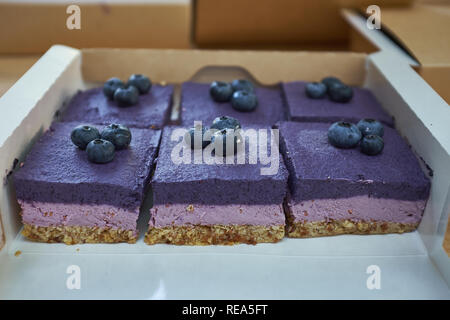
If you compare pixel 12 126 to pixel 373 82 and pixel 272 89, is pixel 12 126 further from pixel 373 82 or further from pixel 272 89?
pixel 373 82

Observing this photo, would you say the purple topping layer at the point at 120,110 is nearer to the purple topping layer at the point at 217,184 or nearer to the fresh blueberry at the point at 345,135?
the purple topping layer at the point at 217,184

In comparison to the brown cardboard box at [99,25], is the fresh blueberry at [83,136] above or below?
below

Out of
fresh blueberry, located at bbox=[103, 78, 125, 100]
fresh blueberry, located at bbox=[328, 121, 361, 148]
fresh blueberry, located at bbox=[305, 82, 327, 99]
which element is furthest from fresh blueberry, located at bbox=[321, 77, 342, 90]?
fresh blueberry, located at bbox=[103, 78, 125, 100]

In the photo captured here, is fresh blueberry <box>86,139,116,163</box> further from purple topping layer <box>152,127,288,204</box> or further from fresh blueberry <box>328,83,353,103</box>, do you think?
fresh blueberry <box>328,83,353,103</box>

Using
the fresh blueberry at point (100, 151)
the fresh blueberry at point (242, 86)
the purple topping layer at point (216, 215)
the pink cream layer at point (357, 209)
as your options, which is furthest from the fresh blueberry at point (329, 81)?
the fresh blueberry at point (100, 151)

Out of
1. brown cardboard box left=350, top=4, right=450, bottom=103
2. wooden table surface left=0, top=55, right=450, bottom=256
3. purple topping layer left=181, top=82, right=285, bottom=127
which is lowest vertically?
purple topping layer left=181, top=82, right=285, bottom=127

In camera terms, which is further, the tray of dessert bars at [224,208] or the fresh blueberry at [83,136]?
the fresh blueberry at [83,136]

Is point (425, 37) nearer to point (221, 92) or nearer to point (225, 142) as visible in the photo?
point (221, 92)
